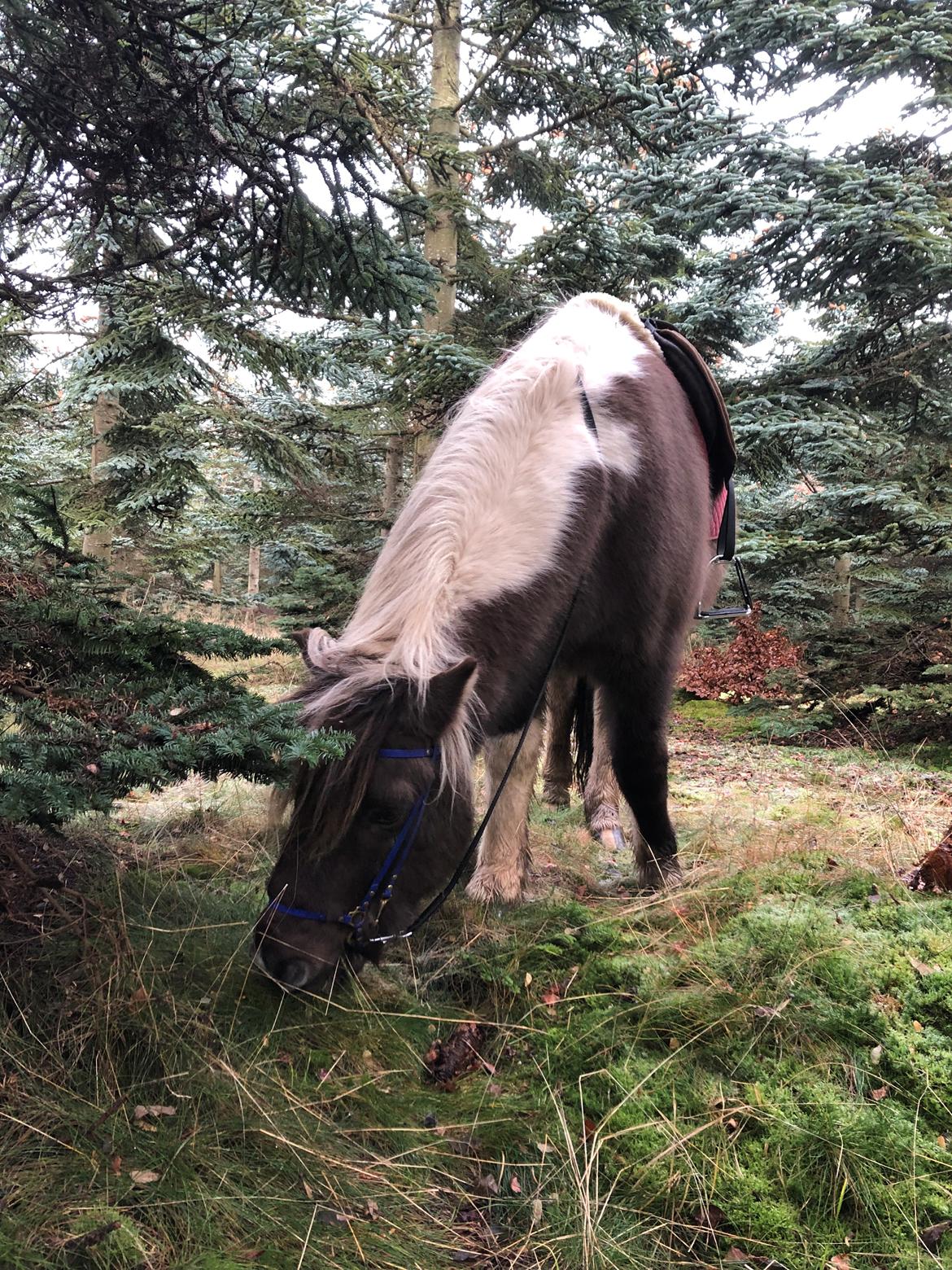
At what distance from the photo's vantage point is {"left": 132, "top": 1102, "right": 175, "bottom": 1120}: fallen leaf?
1.83m

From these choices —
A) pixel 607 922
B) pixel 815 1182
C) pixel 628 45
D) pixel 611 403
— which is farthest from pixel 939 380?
pixel 815 1182

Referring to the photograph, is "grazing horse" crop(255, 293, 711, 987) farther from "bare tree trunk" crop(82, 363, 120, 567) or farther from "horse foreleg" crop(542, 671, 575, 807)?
"bare tree trunk" crop(82, 363, 120, 567)

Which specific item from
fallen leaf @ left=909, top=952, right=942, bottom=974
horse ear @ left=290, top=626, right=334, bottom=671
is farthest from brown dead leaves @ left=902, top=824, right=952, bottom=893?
horse ear @ left=290, top=626, right=334, bottom=671

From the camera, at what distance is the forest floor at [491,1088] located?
1672 mm

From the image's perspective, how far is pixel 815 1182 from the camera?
1.82 metres

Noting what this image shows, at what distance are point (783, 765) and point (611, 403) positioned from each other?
14.9 ft

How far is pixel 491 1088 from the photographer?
222 cm

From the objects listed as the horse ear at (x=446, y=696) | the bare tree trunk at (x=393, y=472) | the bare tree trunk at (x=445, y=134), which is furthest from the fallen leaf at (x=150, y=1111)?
the bare tree trunk at (x=393, y=472)

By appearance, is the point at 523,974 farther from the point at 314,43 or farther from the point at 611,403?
the point at 314,43

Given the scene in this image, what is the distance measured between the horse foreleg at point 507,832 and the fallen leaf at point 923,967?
159cm

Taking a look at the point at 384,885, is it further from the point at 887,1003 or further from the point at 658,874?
the point at 658,874

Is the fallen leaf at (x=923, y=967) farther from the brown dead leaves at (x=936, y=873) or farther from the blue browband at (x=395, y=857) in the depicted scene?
the blue browband at (x=395, y=857)

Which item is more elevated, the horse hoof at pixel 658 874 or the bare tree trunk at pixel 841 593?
the horse hoof at pixel 658 874

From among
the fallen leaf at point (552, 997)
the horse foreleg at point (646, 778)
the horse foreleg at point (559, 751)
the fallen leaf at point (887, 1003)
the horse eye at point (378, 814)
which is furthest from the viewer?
the horse foreleg at point (559, 751)
